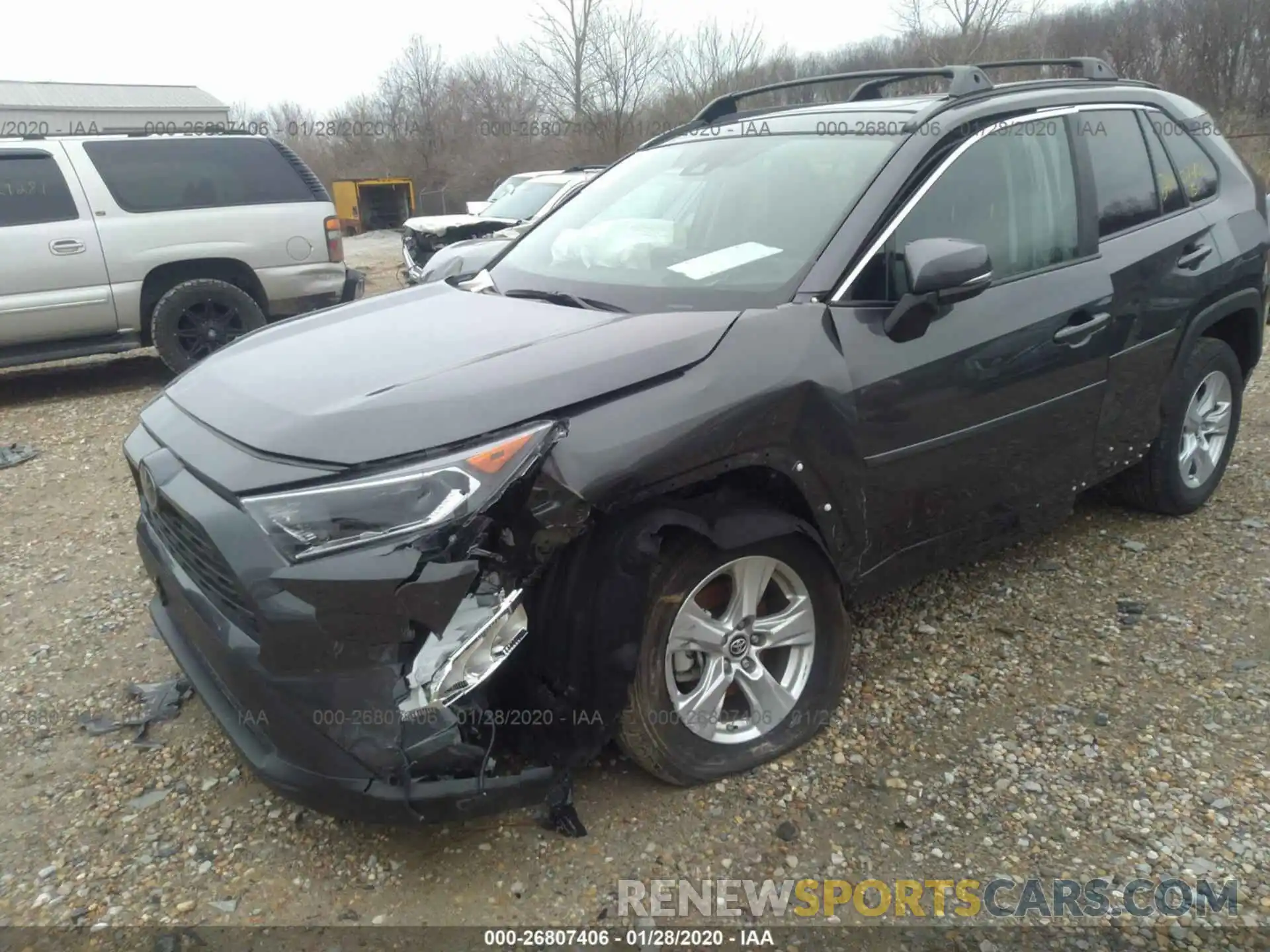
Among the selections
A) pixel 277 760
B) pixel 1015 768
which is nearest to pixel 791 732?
pixel 1015 768

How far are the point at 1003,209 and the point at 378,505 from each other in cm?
233

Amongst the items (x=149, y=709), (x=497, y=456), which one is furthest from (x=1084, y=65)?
(x=149, y=709)

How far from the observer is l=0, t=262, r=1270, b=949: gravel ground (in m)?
2.27

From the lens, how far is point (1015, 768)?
2.64 m

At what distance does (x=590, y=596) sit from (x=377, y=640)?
1.60 feet

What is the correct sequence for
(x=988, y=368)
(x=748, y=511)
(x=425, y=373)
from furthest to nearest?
A: (x=988, y=368) → (x=748, y=511) → (x=425, y=373)

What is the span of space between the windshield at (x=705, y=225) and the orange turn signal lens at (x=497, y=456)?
0.82 meters

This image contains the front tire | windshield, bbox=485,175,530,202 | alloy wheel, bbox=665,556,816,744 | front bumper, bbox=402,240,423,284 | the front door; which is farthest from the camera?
windshield, bbox=485,175,530,202

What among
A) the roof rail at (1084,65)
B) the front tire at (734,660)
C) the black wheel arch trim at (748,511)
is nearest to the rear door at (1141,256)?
the roof rail at (1084,65)

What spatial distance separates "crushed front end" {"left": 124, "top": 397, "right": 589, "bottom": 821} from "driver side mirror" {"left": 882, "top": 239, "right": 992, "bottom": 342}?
114 cm

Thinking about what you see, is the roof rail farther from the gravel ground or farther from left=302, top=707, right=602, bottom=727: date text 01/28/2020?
left=302, top=707, right=602, bottom=727: date text 01/28/2020

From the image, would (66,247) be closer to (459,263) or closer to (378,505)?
(459,263)

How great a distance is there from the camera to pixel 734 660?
8.32 ft

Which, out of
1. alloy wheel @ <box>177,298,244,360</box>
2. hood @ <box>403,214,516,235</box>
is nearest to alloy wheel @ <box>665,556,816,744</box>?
alloy wheel @ <box>177,298,244,360</box>
